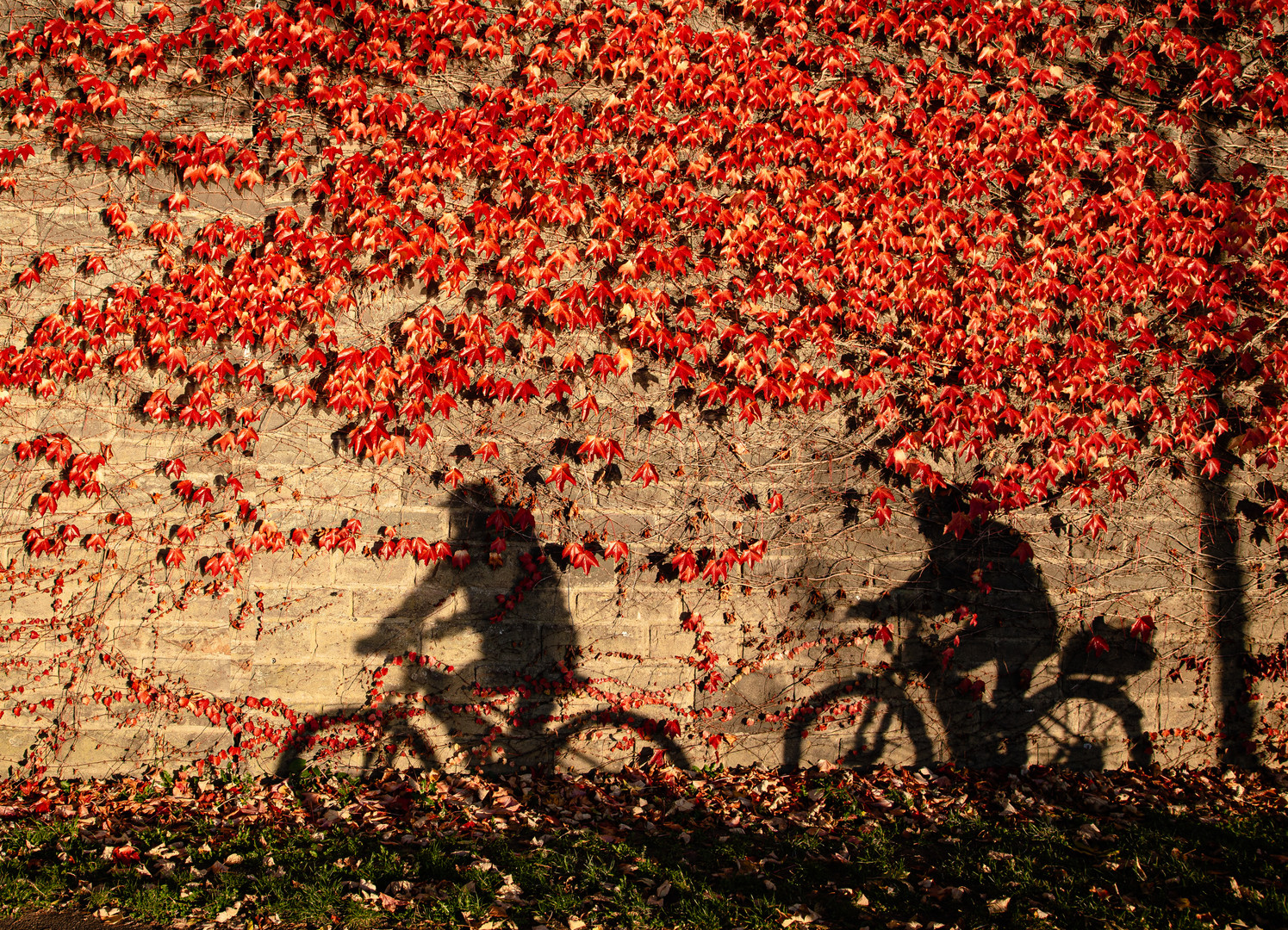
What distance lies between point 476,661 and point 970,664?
3221 millimetres

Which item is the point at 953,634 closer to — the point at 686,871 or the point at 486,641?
the point at 686,871

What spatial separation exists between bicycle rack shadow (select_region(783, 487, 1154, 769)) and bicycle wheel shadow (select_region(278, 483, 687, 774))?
1665mm

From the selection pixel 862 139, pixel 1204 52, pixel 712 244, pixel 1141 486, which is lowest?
pixel 1141 486

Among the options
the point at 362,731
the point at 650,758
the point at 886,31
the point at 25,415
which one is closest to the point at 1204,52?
the point at 886,31

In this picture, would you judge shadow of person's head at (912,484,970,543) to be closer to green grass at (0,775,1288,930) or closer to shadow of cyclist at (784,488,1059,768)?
shadow of cyclist at (784,488,1059,768)

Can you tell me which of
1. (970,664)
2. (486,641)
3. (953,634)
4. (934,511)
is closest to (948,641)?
(953,634)

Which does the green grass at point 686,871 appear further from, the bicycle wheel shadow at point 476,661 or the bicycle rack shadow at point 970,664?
the bicycle rack shadow at point 970,664

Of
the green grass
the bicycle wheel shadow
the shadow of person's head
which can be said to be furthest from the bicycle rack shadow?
the bicycle wheel shadow

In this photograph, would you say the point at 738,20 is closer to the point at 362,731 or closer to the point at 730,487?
the point at 730,487

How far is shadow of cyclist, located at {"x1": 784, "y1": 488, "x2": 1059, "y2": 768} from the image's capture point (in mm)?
4723

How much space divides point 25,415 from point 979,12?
658 centimetres

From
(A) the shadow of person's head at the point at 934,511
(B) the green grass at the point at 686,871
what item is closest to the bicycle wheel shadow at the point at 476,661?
(B) the green grass at the point at 686,871

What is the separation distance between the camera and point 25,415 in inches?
174

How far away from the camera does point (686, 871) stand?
11.5ft
